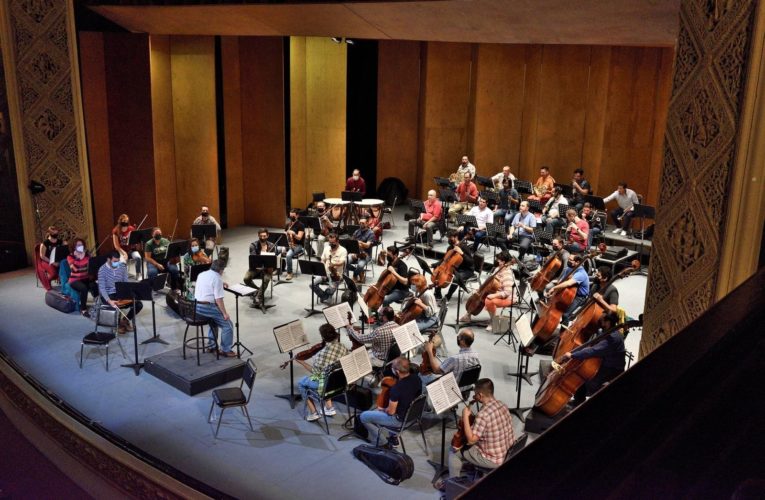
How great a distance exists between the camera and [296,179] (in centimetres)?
1958

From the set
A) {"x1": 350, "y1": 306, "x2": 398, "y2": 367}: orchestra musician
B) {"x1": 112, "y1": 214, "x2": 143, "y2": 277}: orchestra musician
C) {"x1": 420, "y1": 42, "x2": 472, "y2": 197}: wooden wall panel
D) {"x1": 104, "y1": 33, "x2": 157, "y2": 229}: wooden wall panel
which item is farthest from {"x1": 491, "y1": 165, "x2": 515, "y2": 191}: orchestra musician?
{"x1": 350, "y1": 306, "x2": 398, "y2": 367}: orchestra musician

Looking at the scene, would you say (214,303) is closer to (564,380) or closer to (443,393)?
(443,393)

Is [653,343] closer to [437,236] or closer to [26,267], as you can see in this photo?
[437,236]

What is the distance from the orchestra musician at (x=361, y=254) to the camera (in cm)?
1389

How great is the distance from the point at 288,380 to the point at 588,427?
8.74 m

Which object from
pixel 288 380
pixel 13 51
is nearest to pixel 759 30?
pixel 288 380

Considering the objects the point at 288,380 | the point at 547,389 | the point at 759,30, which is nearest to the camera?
the point at 759,30

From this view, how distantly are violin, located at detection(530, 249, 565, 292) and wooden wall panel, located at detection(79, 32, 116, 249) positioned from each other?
9.36 meters

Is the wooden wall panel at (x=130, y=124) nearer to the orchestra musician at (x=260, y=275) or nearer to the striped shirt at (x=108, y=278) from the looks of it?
the orchestra musician at (x=260, y=275)

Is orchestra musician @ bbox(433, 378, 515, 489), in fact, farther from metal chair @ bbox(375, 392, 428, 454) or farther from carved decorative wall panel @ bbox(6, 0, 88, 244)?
carved decorative wall panel @ bbox(6, 0, 88, 244)

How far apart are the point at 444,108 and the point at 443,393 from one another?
48.9 feet

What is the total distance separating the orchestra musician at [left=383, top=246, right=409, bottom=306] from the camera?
465 inches

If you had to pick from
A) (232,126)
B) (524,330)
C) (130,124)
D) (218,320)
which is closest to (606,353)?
(524,330)

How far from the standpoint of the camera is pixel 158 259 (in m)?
13.3
